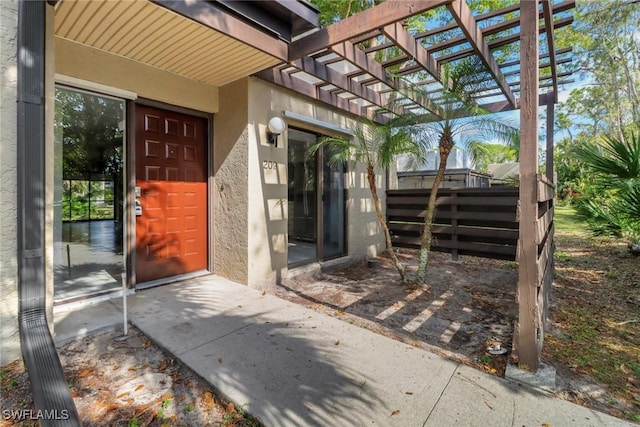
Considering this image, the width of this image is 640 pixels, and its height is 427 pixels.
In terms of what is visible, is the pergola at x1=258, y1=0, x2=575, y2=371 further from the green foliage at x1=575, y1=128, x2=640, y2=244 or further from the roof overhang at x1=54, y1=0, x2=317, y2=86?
the green foliage at x1=575, y1=128, x2=640, y2=244

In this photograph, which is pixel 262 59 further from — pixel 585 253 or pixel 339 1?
pixel 585 253

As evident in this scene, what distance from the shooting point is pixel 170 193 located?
13.8 feet

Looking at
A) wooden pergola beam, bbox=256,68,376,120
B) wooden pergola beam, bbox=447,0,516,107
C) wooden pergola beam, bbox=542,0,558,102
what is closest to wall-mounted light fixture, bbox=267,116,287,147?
wooden pergola beam, bbox=256,68,376,120

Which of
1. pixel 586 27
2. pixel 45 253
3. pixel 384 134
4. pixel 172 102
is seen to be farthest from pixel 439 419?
pixel 586 27

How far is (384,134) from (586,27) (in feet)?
40.9

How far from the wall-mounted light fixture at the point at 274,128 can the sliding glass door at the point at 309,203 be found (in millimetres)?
788

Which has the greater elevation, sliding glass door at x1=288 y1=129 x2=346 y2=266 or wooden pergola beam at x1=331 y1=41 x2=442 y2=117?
wooden pergola beam at x1=331 y1=41 x2=442 y2=117

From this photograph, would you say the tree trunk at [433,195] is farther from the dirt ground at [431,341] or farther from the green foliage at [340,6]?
the green foliage at [340,6]

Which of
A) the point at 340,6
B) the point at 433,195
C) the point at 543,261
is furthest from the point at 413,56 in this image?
the point at 340,6

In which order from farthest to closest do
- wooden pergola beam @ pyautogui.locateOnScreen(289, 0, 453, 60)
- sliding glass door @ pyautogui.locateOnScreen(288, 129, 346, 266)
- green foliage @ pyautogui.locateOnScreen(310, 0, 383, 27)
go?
green foliage @ pyautogui.locateOnScreen(310, 0, 383, 27) → sliding glass door @ pyautogui.locateOnScreen(288, 129, 346, 266) → wooden pergola beam @ pyautogui.locateOnScreen(289, 0, 453, 60)

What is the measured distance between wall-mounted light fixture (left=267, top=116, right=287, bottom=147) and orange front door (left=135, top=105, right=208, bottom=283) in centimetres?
101

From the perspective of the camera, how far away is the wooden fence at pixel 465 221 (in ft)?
18.1

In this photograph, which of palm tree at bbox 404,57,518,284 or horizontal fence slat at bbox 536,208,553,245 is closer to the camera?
horizontal fence slat at bbox 536,208,553,245

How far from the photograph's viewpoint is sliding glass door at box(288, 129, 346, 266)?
533 cm
